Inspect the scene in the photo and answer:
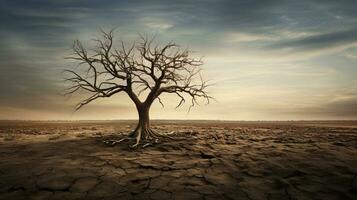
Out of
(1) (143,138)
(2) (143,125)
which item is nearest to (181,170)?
(1) (143,138)

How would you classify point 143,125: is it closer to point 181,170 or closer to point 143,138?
point 143,138

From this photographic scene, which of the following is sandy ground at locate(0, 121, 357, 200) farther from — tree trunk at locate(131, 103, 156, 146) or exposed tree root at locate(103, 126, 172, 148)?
tree trunk at locate(131, 103, 156, 146)

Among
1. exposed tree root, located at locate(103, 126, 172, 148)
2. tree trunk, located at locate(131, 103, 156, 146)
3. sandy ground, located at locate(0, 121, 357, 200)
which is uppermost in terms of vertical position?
tree trunk, located at locate(131, 103, 156, 146)

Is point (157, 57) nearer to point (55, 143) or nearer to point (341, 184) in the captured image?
point (55, 143)

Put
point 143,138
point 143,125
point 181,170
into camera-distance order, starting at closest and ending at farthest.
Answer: point 181,170 < point 143,138 < point 143,125

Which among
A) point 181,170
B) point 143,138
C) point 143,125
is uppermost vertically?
point 143,125

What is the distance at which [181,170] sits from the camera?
10.8 meters

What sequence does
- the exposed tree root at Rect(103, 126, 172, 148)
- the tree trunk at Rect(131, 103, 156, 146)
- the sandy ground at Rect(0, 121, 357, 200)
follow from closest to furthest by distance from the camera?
the sandy ground at Rect(0, 121, 357, 200) → the exposed tree root at Rect(103, 126, 172, 148) → the tree trunk at Rect(131, 103, 156, 146)

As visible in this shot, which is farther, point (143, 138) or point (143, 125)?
point (143, 125)

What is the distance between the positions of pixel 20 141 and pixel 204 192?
10860 mm

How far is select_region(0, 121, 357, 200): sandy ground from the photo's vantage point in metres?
9.27

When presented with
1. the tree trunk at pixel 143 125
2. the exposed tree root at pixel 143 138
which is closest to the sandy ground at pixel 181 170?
the exposed tree root at pixel 143 138

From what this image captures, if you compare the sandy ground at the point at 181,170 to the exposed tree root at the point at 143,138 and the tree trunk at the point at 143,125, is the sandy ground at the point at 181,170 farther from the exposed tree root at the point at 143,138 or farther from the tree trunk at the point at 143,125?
the tree trunk at the point at 143,125

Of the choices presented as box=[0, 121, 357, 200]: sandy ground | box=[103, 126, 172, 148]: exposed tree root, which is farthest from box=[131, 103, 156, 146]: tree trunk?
box=[0, 121, 357, 200]: sandy ground
